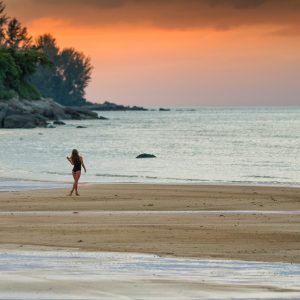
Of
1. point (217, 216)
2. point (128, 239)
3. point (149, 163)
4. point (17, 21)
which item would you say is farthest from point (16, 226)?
point (17, 21)

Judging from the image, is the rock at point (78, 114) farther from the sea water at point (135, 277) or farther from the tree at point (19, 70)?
the sea water at point (135, 277)

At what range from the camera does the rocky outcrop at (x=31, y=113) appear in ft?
359

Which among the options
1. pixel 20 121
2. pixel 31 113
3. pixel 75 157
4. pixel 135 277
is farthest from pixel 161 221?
pixel 31 113

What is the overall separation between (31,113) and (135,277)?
4511 inches

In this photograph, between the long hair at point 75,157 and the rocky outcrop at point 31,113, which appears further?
the rocky outcrop at point 31,113

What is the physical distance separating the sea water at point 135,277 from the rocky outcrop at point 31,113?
96621 mm

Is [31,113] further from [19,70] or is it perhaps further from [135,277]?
[135,277]

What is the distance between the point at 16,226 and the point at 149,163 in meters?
33.0

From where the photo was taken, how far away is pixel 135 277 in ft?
36.4

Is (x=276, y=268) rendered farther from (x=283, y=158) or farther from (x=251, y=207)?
(x=283, y=158)

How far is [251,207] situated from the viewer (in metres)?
22.8

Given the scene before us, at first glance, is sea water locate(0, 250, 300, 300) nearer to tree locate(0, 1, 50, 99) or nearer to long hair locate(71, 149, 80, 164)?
long hair locate(71, 149, 80, 164)

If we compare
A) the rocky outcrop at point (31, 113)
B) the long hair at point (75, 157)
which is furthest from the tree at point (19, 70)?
the long hair at point (75, 157)

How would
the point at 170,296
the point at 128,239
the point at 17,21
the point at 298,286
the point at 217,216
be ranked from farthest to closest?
the point at 17,21 < the point at 217,216 < the point at 128,239 < the point at 298,286 < the point at 170,296
